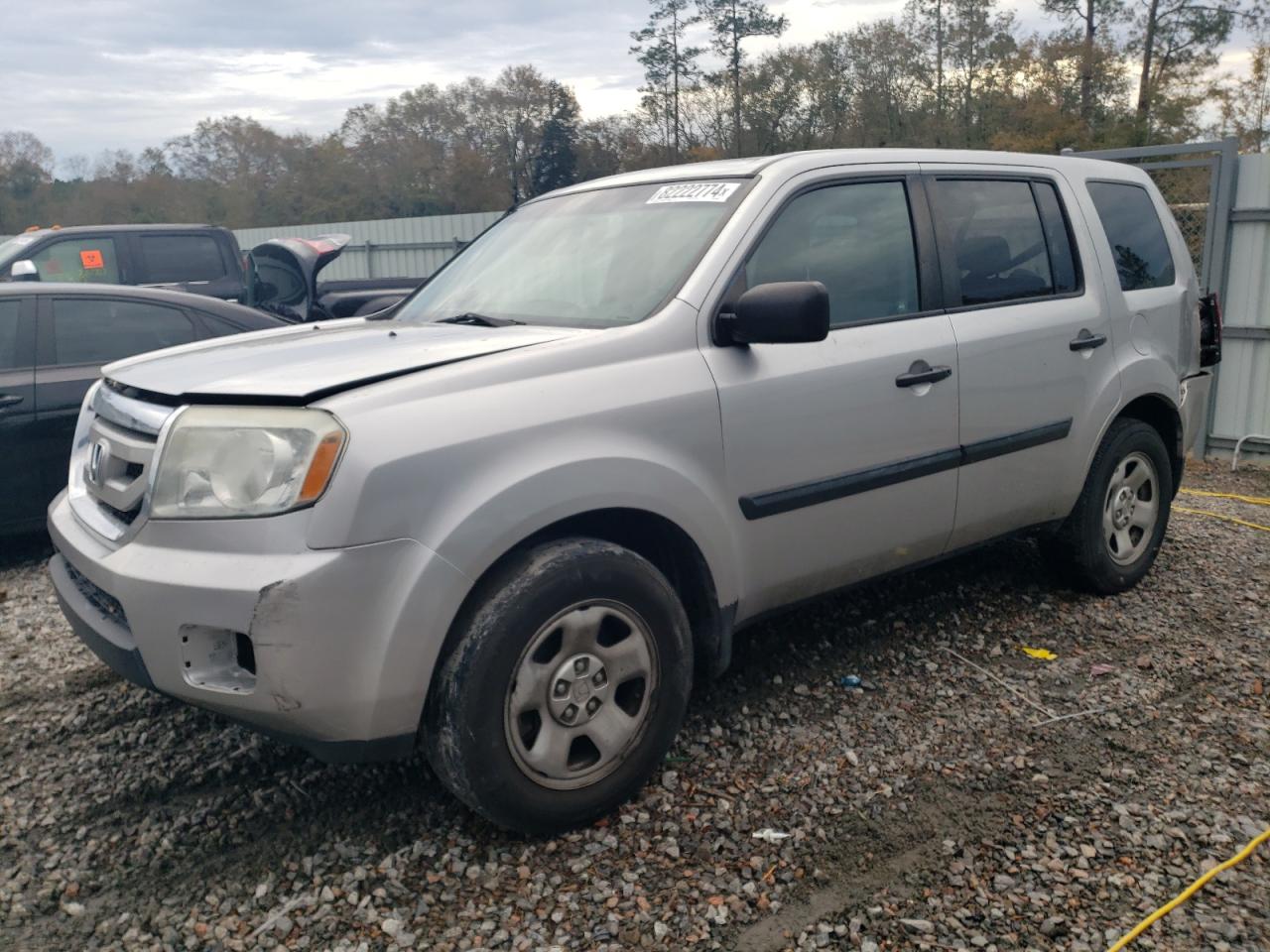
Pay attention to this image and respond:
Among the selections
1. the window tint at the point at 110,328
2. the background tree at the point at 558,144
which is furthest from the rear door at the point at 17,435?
the background tree at the point at 558,144

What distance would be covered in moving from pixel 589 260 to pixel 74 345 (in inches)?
144

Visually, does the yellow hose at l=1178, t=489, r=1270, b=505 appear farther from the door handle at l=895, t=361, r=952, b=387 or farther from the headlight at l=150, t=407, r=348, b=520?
the headlight at l=150, t=407, r=348, b=520

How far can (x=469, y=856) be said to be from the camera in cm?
289

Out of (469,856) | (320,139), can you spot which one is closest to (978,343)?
(469,856)

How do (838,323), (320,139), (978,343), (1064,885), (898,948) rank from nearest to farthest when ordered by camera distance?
(898,948), (1064,885), (838,323), (978,343), (320,139)

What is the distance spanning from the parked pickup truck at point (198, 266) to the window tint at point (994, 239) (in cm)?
497

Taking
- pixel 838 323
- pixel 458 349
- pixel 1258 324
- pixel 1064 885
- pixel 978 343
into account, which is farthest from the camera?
pixel 1258 324

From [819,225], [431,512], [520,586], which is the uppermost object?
[819,225]

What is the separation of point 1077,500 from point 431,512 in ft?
10.0

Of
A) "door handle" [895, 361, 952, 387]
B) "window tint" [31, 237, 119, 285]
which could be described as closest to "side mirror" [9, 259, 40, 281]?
"window tint" [31, 237, 119, 285]

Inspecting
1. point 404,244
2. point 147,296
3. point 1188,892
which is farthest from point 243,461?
point 404,244

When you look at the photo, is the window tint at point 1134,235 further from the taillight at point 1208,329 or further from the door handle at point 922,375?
the door handle at point 922,375

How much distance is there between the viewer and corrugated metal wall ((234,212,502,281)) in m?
17.8

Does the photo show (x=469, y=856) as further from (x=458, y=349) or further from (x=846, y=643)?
(x=846, y=643)
